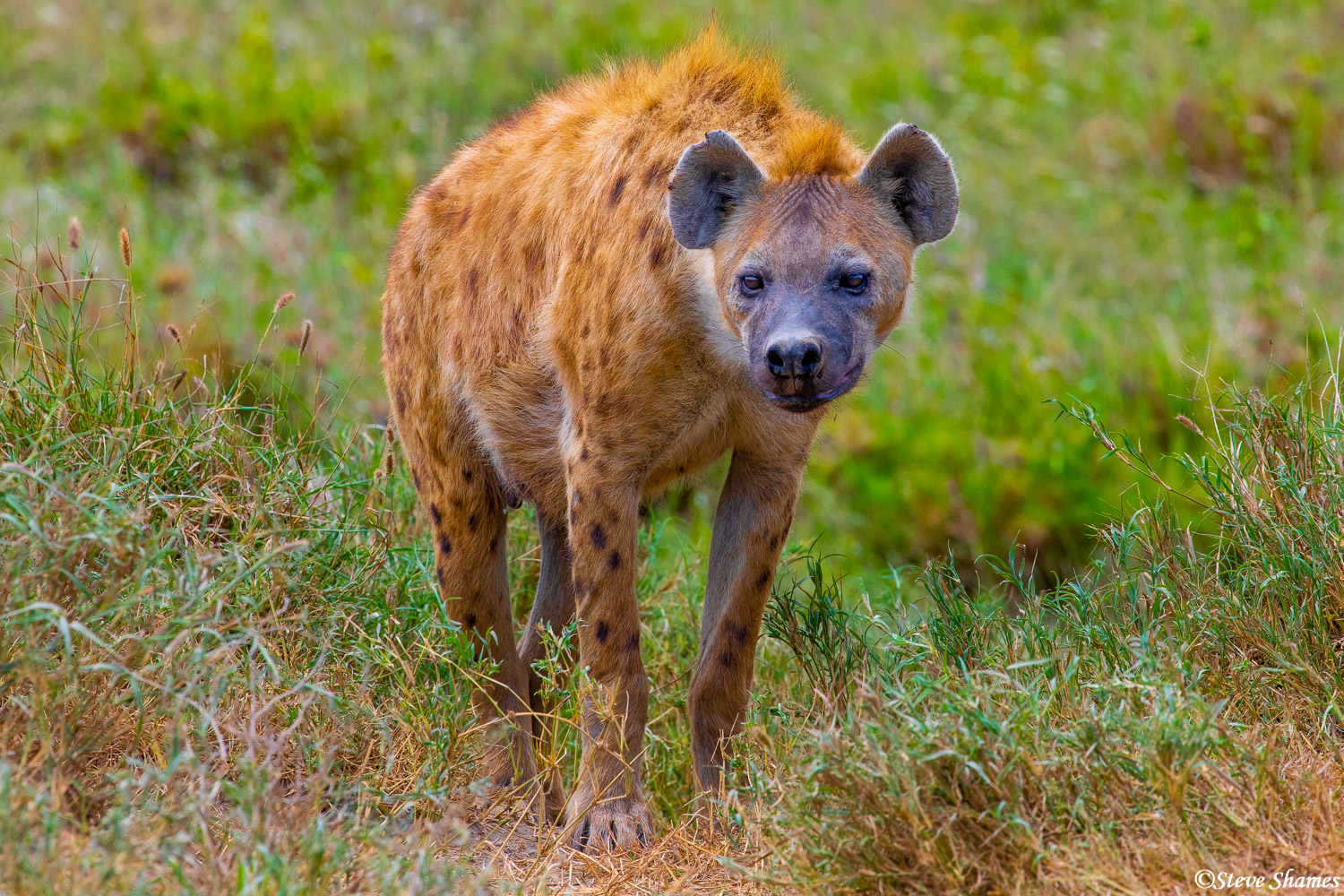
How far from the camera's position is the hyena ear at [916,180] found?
365 centimetres

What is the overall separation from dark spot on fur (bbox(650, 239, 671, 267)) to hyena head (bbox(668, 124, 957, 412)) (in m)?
0.11

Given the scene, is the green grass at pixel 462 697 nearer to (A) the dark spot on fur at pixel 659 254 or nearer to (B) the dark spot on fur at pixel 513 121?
(A) the dark spot on fur at pixel 659 254

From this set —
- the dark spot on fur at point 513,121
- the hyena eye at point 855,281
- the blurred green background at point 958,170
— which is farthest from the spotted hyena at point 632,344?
the blurred green background at point 958,170

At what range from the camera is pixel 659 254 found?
12.4 ft

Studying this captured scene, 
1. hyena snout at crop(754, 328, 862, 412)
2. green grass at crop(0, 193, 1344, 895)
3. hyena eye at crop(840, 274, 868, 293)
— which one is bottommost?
green grass at crop(0, 193, 1344, 895)

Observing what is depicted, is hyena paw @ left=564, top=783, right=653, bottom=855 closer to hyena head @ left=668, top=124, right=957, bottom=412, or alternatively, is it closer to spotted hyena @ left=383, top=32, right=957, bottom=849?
spotted hyena @ left=383, top=32, right=957, bottom=849

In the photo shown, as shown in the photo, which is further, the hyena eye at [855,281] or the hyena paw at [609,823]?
the hyena paw at [609,823]

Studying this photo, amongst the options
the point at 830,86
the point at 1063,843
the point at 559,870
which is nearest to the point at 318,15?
the point at 830,86

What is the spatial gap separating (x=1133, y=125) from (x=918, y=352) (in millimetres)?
2541

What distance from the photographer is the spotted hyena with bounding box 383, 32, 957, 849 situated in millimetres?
3627

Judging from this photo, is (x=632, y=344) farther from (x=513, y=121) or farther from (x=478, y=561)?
(x=513, y=121)

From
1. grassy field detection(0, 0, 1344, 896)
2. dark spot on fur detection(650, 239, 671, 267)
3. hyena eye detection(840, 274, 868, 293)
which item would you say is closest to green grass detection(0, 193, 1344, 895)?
grassy field detection(0, 0, 1344, 896)

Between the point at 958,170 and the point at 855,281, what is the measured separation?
5928mm

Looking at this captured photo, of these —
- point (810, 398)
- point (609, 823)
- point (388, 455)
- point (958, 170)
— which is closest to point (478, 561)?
point (388, 455)
